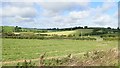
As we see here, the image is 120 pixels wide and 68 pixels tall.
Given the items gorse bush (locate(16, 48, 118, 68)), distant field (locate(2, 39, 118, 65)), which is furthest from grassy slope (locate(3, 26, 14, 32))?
gorse bush (locate(16, 48, 118, 68))

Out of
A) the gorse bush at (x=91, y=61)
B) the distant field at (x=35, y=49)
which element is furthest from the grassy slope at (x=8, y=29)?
the gorse bush at (x=91, y=61)

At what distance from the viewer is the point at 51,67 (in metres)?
10.2

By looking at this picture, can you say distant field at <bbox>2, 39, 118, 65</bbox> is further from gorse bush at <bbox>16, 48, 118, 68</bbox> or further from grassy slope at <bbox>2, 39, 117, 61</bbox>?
gorse bush at <bbox>16, 48, 118, 68</bbox>

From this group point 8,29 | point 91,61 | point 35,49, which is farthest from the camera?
point 8,29

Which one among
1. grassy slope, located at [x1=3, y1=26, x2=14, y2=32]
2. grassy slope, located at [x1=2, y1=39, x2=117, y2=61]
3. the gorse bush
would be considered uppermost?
grassy slope, located at [x1=3, y1=26, x2=14, y2=32]

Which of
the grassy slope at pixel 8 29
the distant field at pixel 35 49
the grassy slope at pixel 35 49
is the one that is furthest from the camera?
the grassy slope at pixel 8 29

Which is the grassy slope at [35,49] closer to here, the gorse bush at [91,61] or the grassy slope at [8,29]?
the gorse bush at [91,61]

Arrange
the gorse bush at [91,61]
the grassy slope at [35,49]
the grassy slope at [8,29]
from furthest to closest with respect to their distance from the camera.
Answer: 1. the grassy slope at [8,29]
2. the grassy slope at [35,49]
3. the gorse bush at [91,61]

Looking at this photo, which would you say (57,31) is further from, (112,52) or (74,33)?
(112,52)

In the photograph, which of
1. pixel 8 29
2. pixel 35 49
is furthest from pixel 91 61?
pixel 8 29

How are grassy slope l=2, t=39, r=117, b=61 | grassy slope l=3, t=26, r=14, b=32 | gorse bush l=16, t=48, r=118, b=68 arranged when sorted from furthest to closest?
grassy slope l=3, t=26, r=14, b=32, grassy slope l=2, t=39, r=117, b=61, gorse bush l=16, t=48, r=118, b=68

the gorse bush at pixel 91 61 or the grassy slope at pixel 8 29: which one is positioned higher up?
the grassy slope at pixel 8 29

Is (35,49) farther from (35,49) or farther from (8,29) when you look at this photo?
(8,29)

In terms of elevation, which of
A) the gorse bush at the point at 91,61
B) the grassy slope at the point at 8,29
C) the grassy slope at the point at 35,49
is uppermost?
the grassy slope at the point at 8,29
